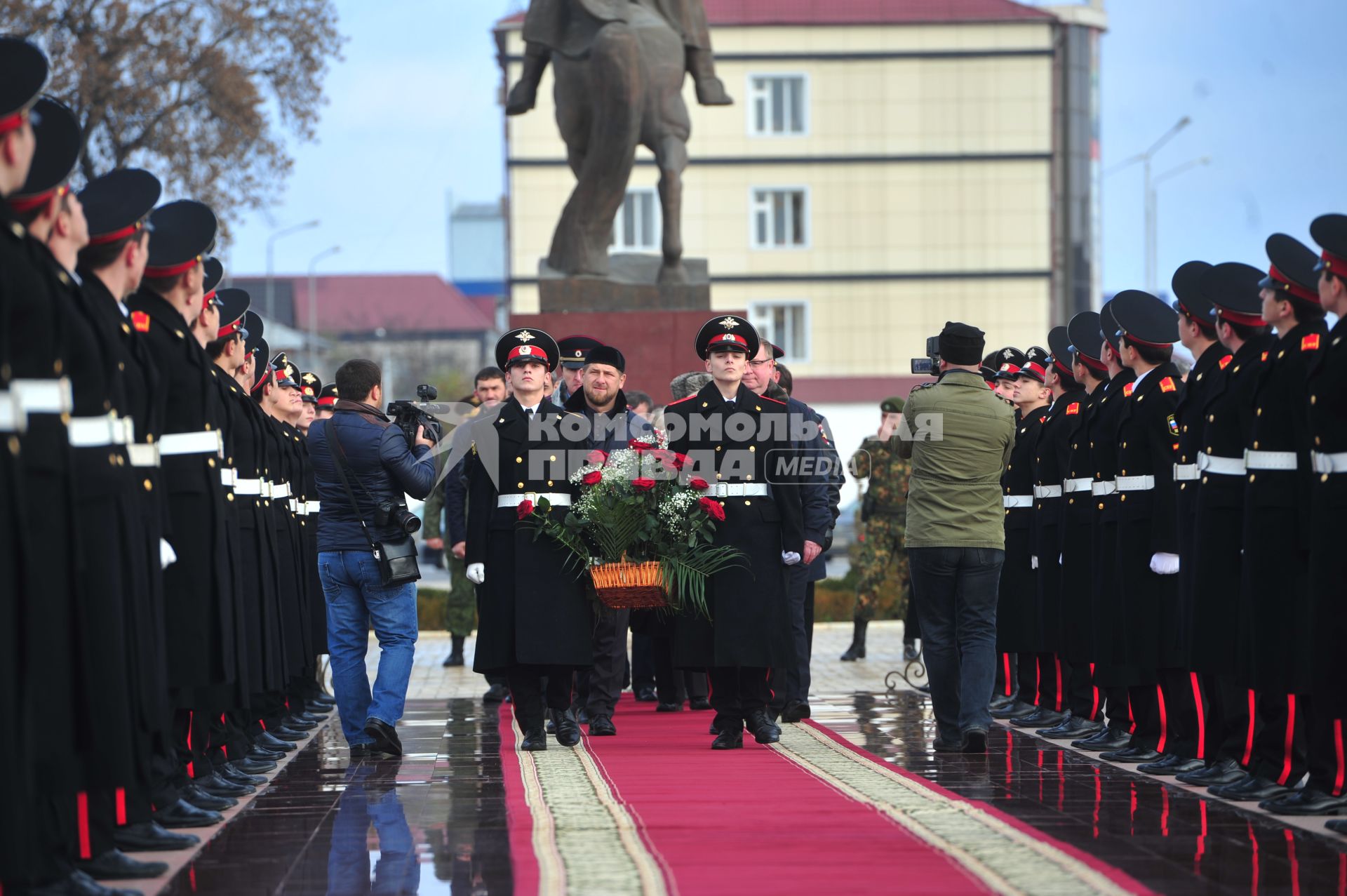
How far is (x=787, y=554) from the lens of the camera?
32.0 feet

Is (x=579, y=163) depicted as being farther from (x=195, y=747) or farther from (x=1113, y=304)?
(x=195, y=747)

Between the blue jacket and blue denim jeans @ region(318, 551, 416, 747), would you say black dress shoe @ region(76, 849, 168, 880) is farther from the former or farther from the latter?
the blue jacket

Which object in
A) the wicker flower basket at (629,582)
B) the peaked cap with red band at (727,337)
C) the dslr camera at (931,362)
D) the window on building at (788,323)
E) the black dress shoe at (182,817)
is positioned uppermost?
the window on building at (788,323)

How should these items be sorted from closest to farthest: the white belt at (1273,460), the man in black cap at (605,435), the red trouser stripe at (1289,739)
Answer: the white belt at (1273,460)
the red trouser stripe at (1289,739)
the man in black cap at (605,435)

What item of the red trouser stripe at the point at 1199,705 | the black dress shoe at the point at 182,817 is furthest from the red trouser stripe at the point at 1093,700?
the black dress shoe at the point at 182,817

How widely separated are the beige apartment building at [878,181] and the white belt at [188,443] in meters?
37.5

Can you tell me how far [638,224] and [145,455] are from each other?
38738 millimetres

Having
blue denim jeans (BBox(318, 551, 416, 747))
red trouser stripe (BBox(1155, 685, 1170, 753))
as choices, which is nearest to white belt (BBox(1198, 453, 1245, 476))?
red trouser stripe (BBox(1155, 685, 1170, 753))

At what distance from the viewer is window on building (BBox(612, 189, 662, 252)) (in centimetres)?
4462

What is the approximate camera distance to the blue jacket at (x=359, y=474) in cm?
961

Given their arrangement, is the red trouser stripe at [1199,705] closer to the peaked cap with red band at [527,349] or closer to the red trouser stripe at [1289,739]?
the red trouser stripe at [1289,739]

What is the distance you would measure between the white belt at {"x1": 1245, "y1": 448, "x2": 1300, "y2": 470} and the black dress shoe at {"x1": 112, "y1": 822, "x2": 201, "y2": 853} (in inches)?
176

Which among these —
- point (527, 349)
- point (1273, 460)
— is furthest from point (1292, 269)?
point (527, 349)

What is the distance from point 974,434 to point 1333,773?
9.88 ft
